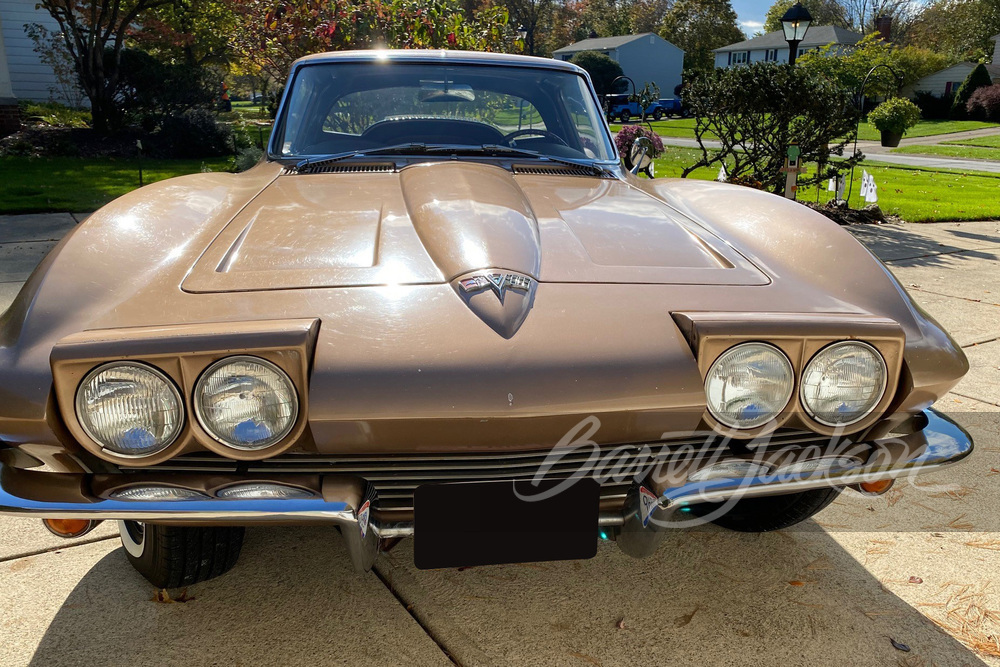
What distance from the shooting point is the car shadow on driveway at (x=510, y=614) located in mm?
1813

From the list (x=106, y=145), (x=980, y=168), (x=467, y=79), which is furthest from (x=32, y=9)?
(x=980, y=168)

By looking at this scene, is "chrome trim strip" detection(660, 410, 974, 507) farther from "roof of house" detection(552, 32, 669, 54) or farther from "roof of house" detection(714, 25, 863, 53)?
"roof of house" detection(714, 25, 863, 53)

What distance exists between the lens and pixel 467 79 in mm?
3059

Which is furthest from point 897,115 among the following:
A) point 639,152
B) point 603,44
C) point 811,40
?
point 811,40

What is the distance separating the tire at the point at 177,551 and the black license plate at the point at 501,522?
2.14 feet

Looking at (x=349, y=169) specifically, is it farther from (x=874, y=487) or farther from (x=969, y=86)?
(x=969, y=86)

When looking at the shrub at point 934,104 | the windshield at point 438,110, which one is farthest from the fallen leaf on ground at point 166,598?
the shrub at point 934,104

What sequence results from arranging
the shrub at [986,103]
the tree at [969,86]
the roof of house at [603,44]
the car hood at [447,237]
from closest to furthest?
1. the car hood at [447,237]
2. the shrub at [986,103]
3. the tree at [969,86]
4. the roof of house at [603,44]

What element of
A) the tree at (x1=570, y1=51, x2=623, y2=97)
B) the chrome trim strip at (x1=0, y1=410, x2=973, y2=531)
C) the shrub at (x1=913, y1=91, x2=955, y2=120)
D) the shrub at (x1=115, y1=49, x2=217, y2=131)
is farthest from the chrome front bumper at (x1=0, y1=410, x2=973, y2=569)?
the tree at (x1=570, y1=51, x2=623, y2=97)

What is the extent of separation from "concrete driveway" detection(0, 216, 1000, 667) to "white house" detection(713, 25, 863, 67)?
52819 millimetres

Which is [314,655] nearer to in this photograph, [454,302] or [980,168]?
[454,302]

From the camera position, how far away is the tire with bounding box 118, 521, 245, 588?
6.15 ft

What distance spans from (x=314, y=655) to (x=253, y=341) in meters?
0.84

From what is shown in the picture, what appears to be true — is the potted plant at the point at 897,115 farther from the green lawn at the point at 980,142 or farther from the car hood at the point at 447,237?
the car hood at the point at 447,237
